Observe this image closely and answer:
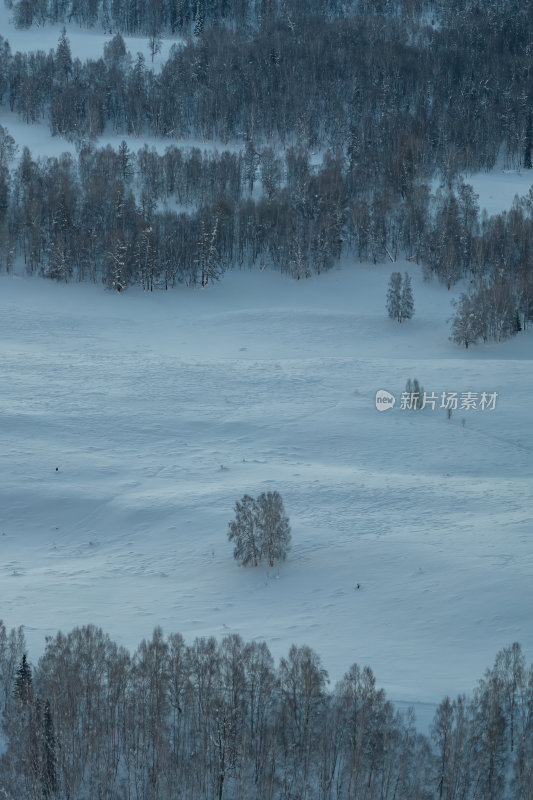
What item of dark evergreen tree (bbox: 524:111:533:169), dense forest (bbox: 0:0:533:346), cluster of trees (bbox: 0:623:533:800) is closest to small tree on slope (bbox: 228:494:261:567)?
cluster of trees (bbox: 0:623:533:800)

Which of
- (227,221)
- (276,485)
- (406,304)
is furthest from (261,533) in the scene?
(227,221)

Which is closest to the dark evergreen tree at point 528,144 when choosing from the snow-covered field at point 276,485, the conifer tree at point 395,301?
the conifer tree at point 395,301

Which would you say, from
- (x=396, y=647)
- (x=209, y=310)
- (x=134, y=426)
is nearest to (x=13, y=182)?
(x=209, y=310)

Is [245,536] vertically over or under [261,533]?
under

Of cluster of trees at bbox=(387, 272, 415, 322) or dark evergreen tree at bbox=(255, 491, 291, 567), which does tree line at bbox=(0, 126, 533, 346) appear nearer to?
cluster of trees at bbox=(387, 272, 415, 322)

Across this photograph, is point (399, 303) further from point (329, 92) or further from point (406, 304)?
point (329, 92)

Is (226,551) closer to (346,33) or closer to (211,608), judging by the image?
(211,608)

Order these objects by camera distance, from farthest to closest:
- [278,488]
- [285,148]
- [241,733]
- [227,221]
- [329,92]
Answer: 1. [329,92]
2. [285,148]
3. [227,221]
4. [278,488]
5. [241,733]
